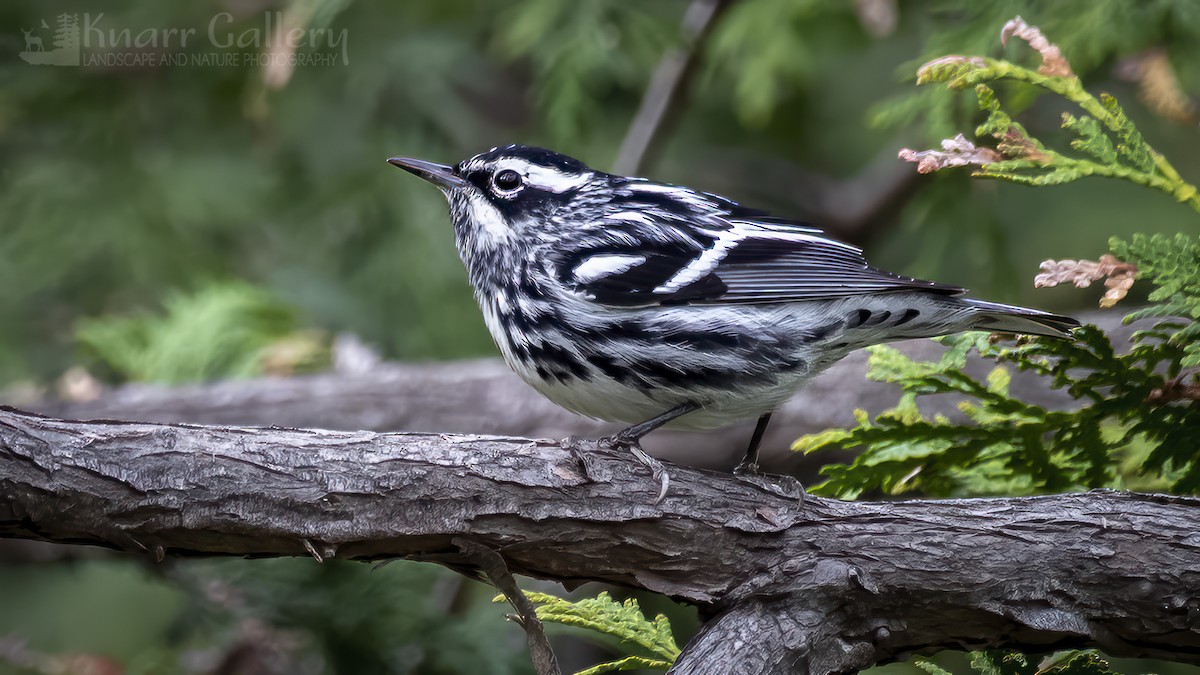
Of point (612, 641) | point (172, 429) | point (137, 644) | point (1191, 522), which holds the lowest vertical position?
point (137, 644)

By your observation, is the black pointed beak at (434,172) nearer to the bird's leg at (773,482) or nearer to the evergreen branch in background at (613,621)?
the bird's leg at (773,482)

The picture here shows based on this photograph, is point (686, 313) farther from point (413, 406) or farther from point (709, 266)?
point (413, 406)

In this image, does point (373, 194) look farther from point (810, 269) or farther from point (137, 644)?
point (810, 269)

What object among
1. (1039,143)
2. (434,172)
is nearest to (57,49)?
(434,172)

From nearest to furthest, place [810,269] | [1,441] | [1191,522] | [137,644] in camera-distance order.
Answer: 1. [1,441]
2. [1191,522]
3. [810,269]
4. [137,644]

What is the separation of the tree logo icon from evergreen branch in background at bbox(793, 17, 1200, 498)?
14.5ft

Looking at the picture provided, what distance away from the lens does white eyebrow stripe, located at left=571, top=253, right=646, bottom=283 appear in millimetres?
2908

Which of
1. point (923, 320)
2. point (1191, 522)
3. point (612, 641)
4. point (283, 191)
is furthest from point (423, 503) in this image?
point (283, 191)

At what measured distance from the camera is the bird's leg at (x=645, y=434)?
8.34 feet

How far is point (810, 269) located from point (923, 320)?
338 millimetres

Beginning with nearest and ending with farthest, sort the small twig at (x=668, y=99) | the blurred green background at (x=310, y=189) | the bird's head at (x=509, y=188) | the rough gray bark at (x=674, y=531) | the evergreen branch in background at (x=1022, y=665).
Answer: the rough gray bark at (x=674, y=531)
the evergreen branch in background at (x=1022, y=665)
the bird's head at (x=509, y=188)
the blurred green background at (x=310, y=189)
the small twig at (x=668, y=99)

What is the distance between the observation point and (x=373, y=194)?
5535 millimetres

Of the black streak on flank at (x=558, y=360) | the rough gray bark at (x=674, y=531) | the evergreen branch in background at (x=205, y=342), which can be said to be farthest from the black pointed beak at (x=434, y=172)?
the evergreen branch in background at (x=205, y=342)

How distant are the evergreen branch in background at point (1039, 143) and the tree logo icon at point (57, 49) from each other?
14.7 ft
